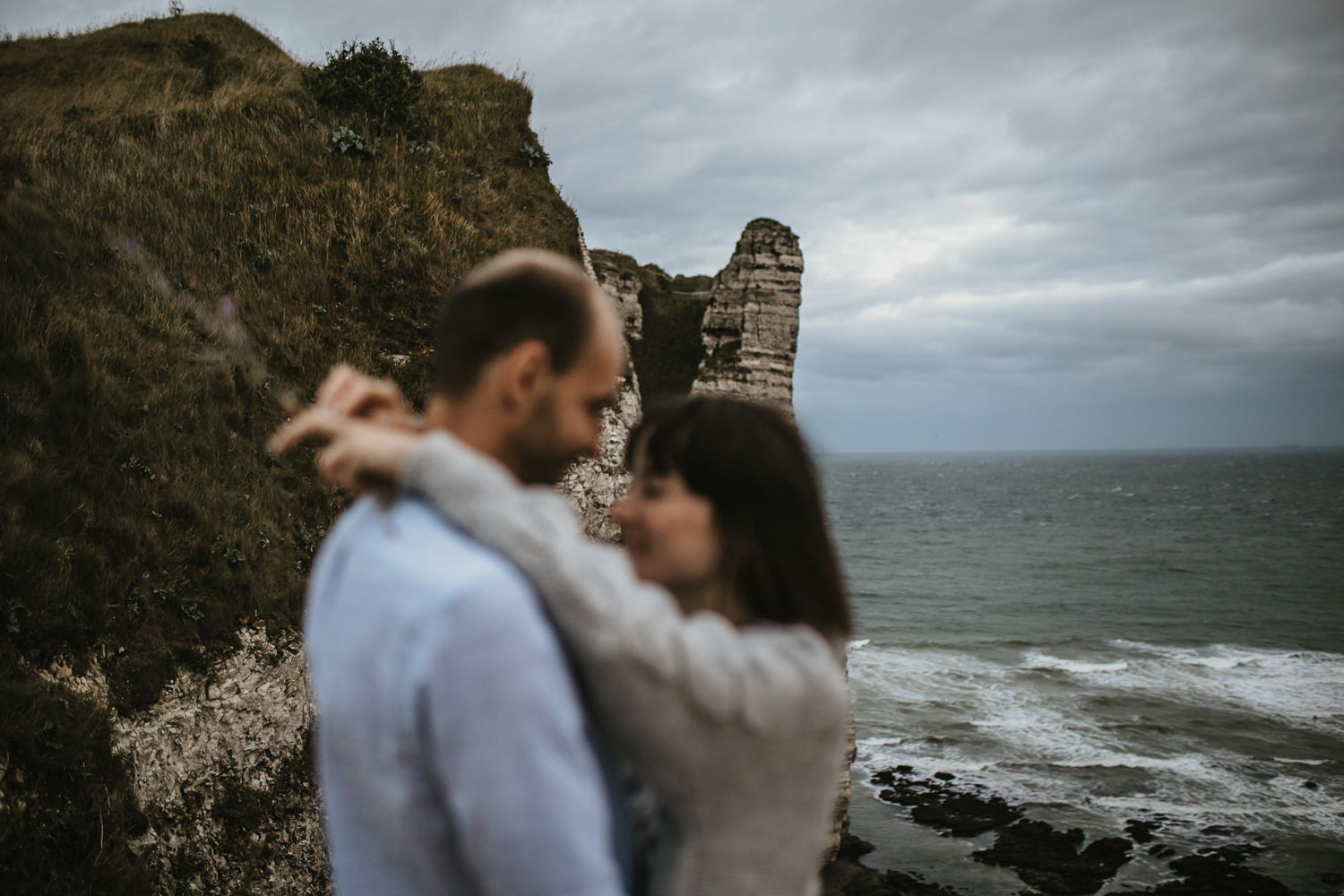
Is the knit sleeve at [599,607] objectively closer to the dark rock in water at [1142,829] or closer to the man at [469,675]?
the man at [469,675]

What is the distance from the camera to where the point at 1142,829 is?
925 inches

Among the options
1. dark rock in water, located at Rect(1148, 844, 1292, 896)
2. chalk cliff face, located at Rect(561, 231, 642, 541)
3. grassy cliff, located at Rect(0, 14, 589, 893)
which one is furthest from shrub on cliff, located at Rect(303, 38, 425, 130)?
dark rock in water, located at Rect(1148, 844, 1292, 896)

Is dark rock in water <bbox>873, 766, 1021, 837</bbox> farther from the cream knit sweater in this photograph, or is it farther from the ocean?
the cream knit sweater

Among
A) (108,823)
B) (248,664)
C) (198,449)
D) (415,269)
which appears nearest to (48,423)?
(198,449)

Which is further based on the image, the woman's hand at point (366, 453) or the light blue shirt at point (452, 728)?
the woman's hand at point (366, 453)

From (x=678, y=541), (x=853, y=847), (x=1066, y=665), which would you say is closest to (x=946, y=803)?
(x=853, y=847)

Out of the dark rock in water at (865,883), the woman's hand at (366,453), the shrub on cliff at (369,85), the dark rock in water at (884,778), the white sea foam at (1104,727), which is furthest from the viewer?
the dark rock in water at (884,778)

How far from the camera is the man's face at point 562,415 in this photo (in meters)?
1.69

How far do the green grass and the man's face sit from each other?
25777mm

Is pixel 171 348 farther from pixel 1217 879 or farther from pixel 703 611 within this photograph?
pixel 1217 879

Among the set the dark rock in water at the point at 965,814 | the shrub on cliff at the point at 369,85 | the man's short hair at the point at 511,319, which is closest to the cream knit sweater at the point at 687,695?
the man's short hair at the point at 511,319

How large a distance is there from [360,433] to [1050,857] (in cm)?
2666

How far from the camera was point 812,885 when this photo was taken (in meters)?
1.85

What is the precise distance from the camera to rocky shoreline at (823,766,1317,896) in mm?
20503
